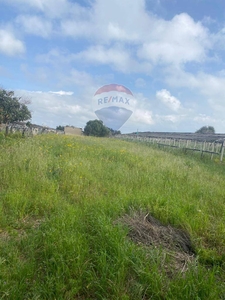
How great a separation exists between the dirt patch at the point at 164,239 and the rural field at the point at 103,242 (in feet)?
0.03

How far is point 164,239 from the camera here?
87.0 inches

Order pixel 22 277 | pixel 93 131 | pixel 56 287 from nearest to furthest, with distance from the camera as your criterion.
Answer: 1. pixel 56 287
2. pixel 22 277
3. pixel 93 131

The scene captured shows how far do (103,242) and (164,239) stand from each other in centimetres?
75

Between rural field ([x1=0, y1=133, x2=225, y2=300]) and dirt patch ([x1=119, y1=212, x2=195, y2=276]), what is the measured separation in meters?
0.01

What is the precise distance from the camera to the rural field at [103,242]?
1.53 m

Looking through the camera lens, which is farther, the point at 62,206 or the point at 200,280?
the point at 62,206

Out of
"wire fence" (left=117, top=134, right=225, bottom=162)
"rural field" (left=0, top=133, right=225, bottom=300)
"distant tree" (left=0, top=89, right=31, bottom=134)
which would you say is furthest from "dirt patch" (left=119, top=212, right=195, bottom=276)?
"distant tree" (left=0, top=89, right=31, bottom=134)

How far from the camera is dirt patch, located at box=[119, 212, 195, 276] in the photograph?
182cm

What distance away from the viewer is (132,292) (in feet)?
5.00

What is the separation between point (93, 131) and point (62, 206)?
142 feet

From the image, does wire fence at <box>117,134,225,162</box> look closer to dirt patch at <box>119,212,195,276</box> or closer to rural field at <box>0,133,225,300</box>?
rural field at <box>0,133,225,300</box>

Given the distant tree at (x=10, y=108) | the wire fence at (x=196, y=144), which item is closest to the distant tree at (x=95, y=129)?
the wire fence at (x=196, y=144)

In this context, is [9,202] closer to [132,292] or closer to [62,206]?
[62,206]

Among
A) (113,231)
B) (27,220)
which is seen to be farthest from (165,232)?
(27,220)
